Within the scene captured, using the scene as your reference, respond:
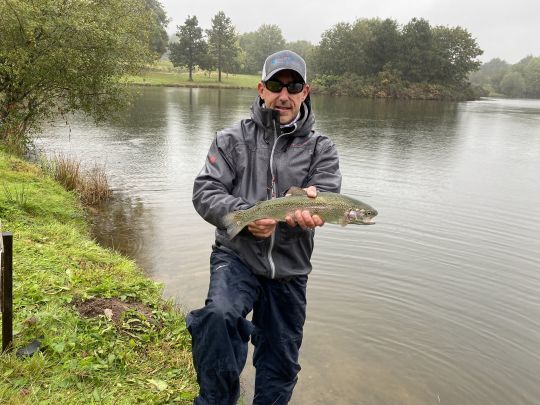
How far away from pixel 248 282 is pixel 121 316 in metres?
2.17

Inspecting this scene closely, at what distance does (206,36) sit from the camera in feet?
350

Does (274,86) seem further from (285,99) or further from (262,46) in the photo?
(262,46)

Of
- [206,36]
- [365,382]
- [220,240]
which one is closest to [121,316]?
[220,240]

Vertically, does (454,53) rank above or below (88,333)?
above

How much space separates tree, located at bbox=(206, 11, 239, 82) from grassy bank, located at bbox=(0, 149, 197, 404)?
10118 cm

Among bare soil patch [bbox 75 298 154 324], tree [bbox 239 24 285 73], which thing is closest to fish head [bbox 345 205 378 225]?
bare soil patch [bbox 75 298 154 324]

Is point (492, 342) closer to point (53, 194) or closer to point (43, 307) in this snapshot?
point (43, 307)

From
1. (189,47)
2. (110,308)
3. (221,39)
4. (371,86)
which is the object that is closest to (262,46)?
(221,39)

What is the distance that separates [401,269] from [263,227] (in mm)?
6905

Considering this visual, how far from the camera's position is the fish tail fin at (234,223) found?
153 inches

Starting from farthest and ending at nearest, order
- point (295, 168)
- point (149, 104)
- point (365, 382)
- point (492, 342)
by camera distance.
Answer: point (149, 104) → point (492, 342) → point (365, 382) → point (295, 168)

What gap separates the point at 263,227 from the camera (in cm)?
388

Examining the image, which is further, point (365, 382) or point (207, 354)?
point (365, 382)

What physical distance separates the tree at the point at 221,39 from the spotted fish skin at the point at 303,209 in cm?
10357
